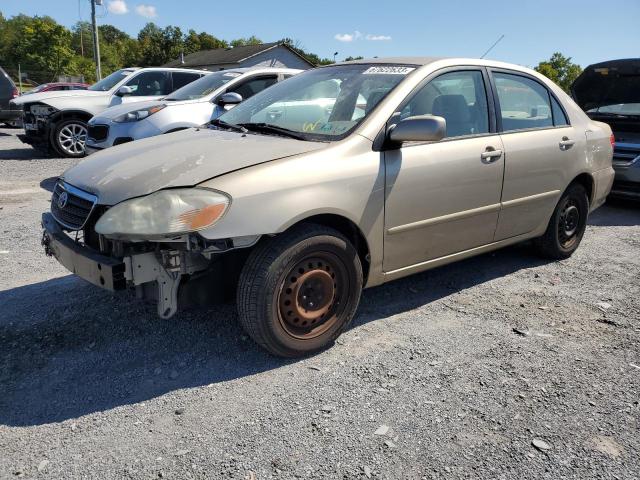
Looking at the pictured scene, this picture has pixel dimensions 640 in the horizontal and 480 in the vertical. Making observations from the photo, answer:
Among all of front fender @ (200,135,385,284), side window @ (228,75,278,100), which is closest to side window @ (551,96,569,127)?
front fender @ (200,135,385,284)

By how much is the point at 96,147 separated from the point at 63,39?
53525 millimetres

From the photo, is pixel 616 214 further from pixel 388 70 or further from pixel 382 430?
pixel 382 430

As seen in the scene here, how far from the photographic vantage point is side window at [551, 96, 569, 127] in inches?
186

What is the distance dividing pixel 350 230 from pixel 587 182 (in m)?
2.92

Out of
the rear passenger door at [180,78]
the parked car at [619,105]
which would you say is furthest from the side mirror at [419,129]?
the rear passenger door at [180,78]

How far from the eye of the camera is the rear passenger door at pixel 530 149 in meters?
4.17

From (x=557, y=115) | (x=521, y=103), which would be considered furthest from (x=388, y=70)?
(x=557, y=115)

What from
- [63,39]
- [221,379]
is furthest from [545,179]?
[63,39]

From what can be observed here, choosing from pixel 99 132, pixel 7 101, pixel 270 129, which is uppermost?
pixel 7 101

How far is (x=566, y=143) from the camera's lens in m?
4.64

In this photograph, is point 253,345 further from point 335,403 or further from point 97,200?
point 97,200

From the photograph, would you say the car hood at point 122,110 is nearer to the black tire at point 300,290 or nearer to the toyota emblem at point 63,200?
the toyota emblem at point 63,200

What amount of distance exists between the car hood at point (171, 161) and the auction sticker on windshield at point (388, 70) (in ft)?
2.98

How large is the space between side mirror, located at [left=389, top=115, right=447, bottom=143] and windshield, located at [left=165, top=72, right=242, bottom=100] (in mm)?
5764
